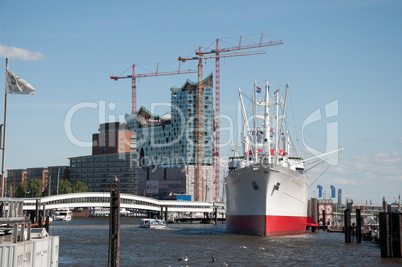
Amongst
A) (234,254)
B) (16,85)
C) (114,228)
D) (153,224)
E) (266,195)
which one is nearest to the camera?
(16,85)

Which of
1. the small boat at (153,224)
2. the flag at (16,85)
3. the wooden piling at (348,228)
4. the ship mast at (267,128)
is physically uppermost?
the ship mast at (267,128)

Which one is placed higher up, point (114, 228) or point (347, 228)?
point (114, 228)

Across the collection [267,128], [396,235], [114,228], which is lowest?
[396,235]

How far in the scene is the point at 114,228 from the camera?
30719 millimetres

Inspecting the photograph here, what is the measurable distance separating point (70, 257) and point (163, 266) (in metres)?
11.1

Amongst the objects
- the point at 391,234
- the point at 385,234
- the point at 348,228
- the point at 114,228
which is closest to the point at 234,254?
the point at 385,234

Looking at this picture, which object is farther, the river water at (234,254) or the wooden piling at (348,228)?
the wooden piling at (348,228)

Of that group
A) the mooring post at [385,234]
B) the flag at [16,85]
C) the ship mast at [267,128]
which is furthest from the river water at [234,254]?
the flag at [16,85]

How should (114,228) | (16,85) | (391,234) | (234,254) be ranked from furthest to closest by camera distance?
(234,254) < (391,234) < (114,228) < (16,85)

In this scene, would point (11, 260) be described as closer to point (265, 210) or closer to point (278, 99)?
point (265, 210)

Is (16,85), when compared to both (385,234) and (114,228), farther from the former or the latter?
(385,234)

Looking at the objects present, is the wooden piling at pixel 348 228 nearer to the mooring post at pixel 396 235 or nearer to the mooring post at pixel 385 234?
the mooring post at pixel 385 234

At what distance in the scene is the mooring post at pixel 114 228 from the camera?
3020 centimetres

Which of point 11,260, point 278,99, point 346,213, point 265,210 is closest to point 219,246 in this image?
point 265,210
